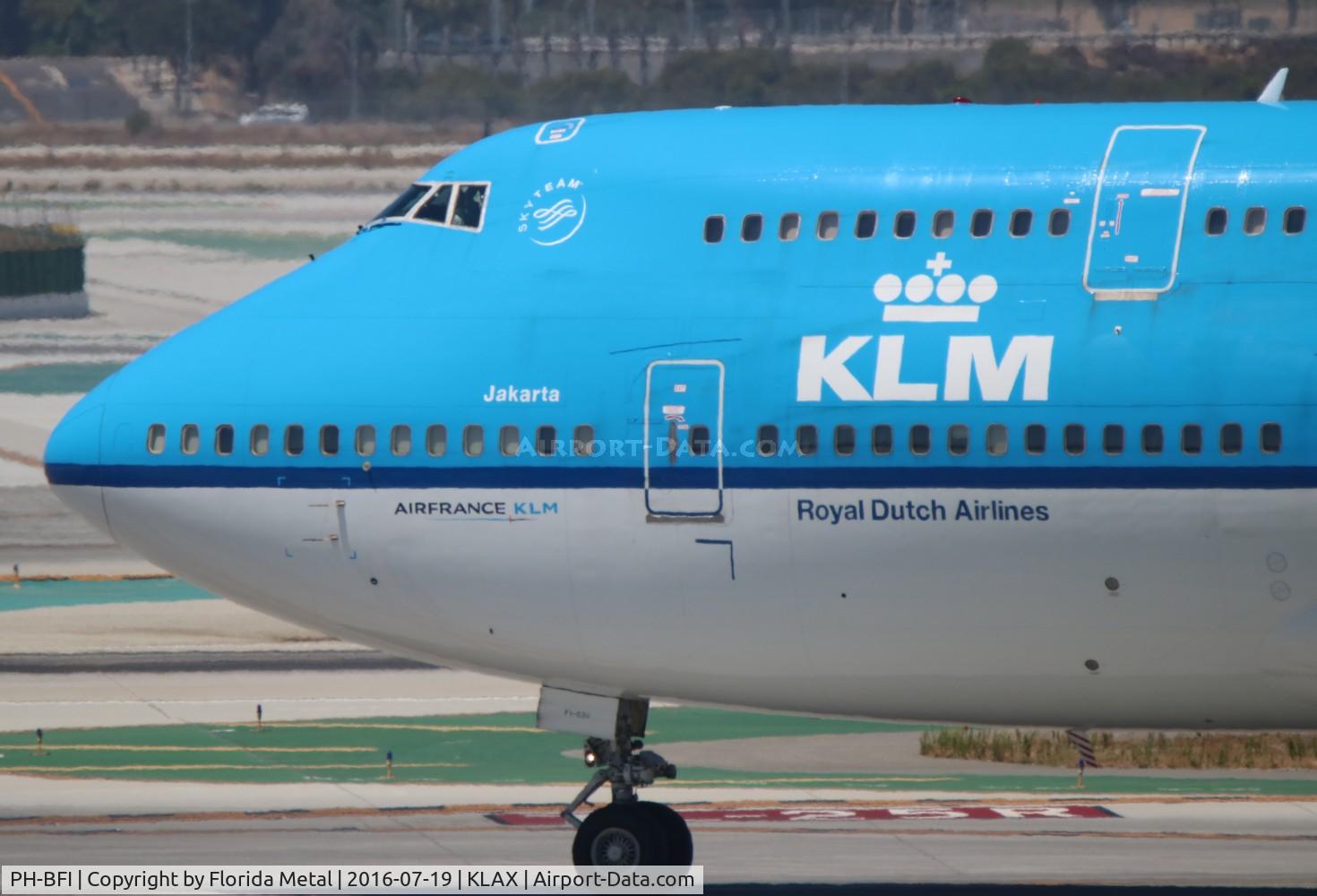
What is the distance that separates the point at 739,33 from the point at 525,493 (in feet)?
133

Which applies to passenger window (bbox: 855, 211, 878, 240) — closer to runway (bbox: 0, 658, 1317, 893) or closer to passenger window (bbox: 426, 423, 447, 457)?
passenger window (bbox: 426, 423, 447, 457)

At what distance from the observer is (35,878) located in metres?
22.1

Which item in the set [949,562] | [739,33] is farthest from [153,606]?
[949,562]

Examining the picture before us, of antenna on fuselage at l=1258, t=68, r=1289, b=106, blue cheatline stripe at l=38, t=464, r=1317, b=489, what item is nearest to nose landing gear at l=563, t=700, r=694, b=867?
blue cheatline stripe at l=38, t=464, r=1317, b=489

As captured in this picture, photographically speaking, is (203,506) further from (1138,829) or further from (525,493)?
(1138,829)

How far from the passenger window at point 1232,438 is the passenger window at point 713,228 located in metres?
4.47

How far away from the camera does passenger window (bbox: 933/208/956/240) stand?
60.3ft

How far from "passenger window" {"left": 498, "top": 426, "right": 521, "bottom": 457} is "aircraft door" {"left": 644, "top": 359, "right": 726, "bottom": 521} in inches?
44.1

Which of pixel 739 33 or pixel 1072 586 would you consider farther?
pixel 739 33

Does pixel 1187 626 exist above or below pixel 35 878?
above

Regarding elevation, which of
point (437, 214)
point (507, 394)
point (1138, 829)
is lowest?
point (1138, 829)

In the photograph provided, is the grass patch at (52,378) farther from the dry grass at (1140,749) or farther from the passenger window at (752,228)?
the passenger window at (752,228)

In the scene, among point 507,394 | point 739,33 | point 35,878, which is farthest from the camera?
point 739,33

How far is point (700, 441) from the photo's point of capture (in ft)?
60.3
